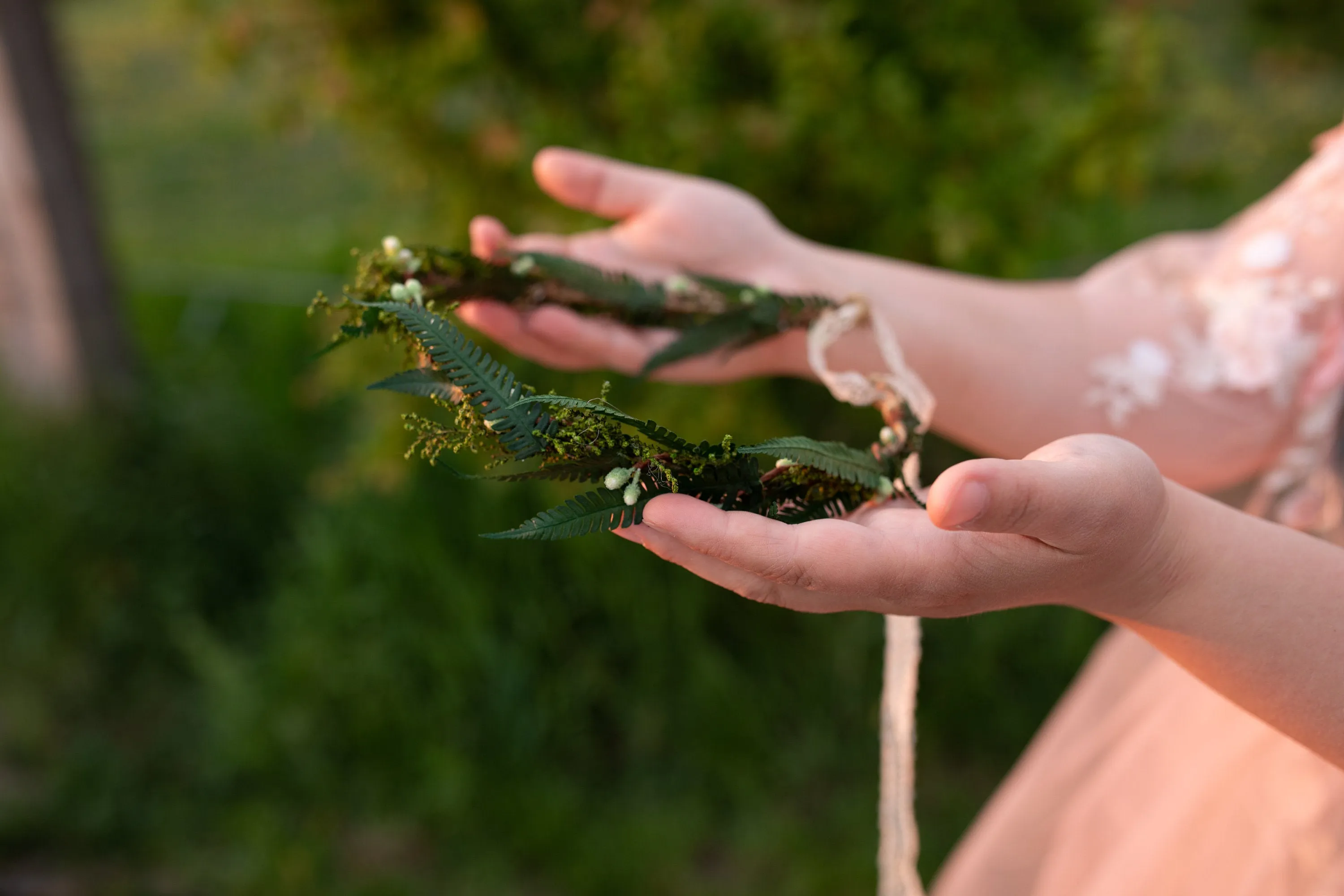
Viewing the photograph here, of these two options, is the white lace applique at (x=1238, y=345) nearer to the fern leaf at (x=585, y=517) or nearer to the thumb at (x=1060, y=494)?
the thumb at (x=1060, y=494)

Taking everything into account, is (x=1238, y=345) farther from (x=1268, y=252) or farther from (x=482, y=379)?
(x=482, y=379)

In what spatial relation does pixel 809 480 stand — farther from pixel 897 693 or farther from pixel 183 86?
pixel 183 86

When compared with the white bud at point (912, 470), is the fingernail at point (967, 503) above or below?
above

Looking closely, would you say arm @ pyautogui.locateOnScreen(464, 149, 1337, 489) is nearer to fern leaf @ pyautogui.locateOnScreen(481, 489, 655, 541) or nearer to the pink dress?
the pink dress

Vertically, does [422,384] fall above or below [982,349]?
above

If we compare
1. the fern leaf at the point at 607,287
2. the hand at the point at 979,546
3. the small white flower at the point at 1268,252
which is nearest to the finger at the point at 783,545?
the hand at the point at 979,546

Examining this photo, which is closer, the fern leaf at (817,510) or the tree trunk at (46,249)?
the fern leaf at (817,510)

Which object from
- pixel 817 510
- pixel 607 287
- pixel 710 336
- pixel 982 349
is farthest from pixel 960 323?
pixel 817 510

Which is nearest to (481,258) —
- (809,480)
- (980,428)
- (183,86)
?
(809,480)
